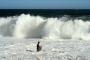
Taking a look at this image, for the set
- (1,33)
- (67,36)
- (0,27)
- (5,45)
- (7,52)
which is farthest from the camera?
(0,27)

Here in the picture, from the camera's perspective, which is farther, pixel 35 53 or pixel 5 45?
pixel 5 45

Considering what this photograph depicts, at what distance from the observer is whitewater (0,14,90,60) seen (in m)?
9.82

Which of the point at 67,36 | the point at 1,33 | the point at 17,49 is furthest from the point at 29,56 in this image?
the point at 1,33

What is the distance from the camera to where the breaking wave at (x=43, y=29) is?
15.1m

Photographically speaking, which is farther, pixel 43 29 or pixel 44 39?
pixel 43 29

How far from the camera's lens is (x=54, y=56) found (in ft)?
31.6

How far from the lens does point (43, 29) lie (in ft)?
54.7

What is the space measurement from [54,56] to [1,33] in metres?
7.54

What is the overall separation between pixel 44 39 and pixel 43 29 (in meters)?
2.72

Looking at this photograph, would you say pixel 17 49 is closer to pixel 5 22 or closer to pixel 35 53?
pixel 35 53

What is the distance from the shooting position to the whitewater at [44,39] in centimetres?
982

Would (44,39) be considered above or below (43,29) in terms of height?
below

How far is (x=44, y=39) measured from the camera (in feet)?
46.0

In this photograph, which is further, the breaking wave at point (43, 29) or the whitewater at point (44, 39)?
the breaking wave at point (43, 29)
